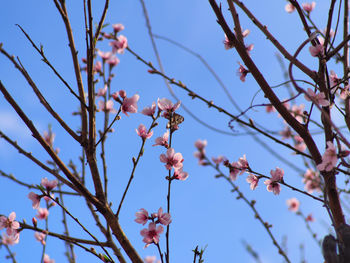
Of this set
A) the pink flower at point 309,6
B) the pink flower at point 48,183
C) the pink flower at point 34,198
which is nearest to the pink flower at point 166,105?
the pink flower at point 48,183

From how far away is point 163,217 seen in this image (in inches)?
62.3

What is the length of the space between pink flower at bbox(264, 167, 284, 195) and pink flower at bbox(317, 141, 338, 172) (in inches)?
14.5

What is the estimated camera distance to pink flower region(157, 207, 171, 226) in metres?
1.57

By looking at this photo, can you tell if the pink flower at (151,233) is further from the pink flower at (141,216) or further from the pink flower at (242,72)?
the pink flower at (242,72)

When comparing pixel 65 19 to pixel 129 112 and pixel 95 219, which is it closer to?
pixel 129 112

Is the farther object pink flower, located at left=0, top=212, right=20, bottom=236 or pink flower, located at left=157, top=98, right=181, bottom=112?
pink flower, located at left=157, top=98, right=181, bottom=112

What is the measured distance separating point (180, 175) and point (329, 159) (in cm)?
74

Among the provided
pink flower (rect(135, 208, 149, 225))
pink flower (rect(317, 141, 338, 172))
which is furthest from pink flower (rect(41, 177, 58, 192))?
pink flower (rect(317, 141, 338, 172))

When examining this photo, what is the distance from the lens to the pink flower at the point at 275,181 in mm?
1764

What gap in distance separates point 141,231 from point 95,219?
377 millimetres

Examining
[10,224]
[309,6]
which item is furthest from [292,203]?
[10,224]

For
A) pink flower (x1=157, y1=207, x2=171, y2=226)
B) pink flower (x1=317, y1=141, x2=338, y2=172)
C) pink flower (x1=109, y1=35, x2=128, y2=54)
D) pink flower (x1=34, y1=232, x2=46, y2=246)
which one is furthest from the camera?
pink flower (x1=109, y1=35, x2=128, y2=54)

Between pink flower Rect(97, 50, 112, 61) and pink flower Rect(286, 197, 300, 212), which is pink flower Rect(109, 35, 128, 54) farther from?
pink flower Rect(286, 197, 300, 212)

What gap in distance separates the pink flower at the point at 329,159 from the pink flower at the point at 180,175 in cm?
69
